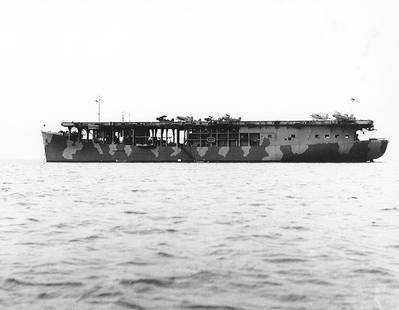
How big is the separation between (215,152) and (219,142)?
1.73 metres

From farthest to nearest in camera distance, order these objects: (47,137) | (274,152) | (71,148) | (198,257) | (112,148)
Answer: (47,137) → (71,148) → (112,148) → (274,152) → (198,257)

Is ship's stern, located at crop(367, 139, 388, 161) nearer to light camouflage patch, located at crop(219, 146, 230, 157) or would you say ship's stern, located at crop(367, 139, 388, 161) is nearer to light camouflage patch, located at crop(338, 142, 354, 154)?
light camouflage patch, located at crop(338, 142, 354, 154)

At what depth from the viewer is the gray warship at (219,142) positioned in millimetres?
62531

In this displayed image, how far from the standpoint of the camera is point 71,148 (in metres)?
69.2

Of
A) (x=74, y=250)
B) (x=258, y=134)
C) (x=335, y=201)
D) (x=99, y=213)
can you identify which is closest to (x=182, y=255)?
(x=74, y=250)

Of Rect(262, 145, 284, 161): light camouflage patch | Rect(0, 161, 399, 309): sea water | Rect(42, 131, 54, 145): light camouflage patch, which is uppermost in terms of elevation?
Rect(42, 131, 54, 145): light camouflage patch

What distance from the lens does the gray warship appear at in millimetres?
62531

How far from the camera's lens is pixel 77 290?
6523 mm

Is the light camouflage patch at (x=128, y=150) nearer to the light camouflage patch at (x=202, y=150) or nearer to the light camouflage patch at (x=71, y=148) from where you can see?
the light camouflage patch at (x=71, y=148)

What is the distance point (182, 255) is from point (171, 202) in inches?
335

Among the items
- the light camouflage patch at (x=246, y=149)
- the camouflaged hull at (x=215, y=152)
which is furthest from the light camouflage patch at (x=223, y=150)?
the light camouflage patch at (x=246, y=149)

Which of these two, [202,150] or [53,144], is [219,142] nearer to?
[202,150]

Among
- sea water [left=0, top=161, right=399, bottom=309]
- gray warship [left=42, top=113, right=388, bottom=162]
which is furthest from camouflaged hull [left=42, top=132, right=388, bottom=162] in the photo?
sea water [left=0, top=161, right=399, bottom=309]

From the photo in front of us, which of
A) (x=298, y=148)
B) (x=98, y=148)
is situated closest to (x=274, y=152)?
(x=298, y=148)
